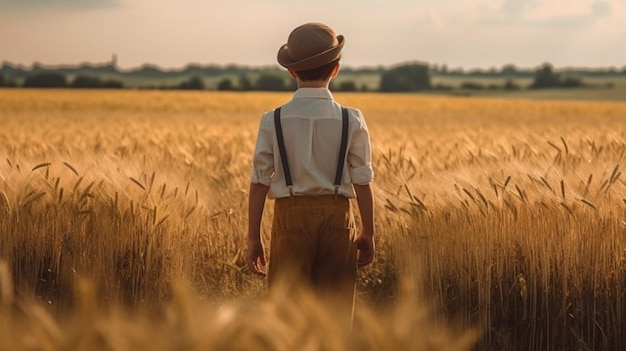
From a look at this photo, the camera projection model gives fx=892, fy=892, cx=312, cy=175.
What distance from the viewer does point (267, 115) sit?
10.6ft

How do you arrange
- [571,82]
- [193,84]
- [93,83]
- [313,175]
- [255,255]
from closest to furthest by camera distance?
[313,175] → [255,255] → [93,83] → [193,84] → [571,82]

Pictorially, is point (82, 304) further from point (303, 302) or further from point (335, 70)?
point (335, 70)

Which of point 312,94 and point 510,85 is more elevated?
point 312,94

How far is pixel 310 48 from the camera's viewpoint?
323 centimetres

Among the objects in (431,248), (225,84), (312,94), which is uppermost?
(312,94)

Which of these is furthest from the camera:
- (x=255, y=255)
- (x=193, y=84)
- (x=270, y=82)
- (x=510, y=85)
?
(x=510, y=85)

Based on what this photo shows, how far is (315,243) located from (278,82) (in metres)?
57.9

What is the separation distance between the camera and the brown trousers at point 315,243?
A: 3.17 meters

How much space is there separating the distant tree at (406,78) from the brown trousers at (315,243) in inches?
2642

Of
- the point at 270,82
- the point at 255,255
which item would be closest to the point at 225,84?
the point at 270,82

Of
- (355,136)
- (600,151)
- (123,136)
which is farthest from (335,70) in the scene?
(123,136)

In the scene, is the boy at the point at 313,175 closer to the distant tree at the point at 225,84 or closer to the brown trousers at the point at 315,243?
the brown trousers at the point at 315,243

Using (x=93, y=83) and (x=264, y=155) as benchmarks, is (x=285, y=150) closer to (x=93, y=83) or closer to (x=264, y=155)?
(x=264, y=155)

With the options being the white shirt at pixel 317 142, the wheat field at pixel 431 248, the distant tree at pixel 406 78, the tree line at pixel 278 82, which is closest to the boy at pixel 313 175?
the white shirt at pixel 317 142
